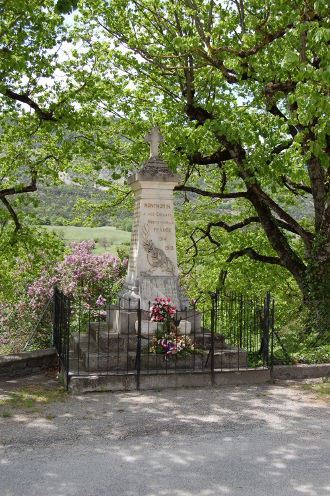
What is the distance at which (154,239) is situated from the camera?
32.7 ft

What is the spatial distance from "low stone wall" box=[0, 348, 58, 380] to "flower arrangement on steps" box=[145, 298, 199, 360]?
7.24 feet

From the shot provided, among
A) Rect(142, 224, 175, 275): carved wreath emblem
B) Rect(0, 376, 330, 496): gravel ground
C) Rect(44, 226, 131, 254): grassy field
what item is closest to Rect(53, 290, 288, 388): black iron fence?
Rect(0, 376, 330, 496): gravel ground

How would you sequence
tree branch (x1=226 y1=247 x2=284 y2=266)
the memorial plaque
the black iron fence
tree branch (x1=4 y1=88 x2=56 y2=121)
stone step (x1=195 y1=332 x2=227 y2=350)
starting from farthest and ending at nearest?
tree branch (x1=226 y1=247 x2=284 y2=266)
tree branch (x1=4 y1=88 x2=56 y2=121)
the memorial plaque
stone step (x1=195 y1=332 x2=227 y2=350)
the black iron fence

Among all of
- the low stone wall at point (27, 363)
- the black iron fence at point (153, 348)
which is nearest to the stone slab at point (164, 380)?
the black iron fence at point (153, 348)

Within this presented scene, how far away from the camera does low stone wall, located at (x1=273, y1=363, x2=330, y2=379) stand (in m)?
9.01

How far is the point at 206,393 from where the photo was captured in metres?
7.94

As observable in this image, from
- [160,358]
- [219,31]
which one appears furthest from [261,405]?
[219,31]

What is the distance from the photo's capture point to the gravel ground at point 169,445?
4480mm

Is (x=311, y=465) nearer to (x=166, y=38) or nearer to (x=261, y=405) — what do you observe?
(x=261, y=405)

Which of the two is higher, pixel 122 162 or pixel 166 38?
pixel 166 38

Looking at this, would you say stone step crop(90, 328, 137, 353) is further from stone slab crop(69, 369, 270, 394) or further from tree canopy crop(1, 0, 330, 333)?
tree canopy crop(1, 0, 330, 333)

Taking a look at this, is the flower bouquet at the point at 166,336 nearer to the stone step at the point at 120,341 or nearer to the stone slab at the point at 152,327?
the stone slab at the point at 152,327

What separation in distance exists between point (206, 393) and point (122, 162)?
29.9ft

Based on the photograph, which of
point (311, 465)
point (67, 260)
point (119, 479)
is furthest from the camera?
point (67, 260)
